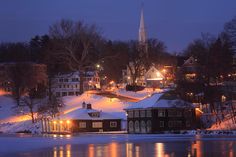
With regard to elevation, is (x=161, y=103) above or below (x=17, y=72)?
below

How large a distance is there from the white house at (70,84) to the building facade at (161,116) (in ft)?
174

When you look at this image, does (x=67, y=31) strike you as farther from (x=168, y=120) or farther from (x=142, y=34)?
(x=142, y=34)

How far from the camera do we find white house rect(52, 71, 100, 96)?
14791 centimetres

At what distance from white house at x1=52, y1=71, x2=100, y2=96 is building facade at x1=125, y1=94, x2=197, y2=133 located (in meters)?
53.2

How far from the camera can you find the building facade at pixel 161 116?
303 ft

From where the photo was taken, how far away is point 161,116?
9288 cm

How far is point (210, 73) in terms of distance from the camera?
10231cm

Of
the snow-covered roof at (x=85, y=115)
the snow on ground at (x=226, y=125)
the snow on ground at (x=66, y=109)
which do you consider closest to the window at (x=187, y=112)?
the snow on ground at (x=226, y=125)

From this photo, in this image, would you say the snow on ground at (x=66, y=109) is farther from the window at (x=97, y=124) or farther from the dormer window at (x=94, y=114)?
the window at (x=97, y=124)

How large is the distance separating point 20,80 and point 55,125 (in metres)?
27.0

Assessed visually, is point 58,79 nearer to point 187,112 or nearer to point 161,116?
point 161,116

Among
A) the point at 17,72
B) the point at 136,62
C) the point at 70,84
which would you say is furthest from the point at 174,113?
the point at 70,84

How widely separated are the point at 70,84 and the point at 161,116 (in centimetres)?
6312

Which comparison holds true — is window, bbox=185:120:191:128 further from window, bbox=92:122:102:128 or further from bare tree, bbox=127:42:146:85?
bare tree, bbox=127:42:146:85
